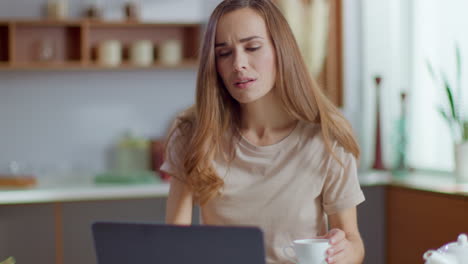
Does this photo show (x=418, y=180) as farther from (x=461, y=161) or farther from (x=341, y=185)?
(x=341, y=185)

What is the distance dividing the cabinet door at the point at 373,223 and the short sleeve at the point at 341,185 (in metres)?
1.77

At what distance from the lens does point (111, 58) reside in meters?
3.98

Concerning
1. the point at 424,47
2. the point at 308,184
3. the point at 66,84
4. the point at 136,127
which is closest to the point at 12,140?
the point at 66,84

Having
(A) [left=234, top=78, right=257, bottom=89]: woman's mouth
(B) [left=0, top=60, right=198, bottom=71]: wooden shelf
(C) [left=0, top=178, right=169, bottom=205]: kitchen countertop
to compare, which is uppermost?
(A) [left=234, top=78, right=257, bottom=89]: woman's mouth

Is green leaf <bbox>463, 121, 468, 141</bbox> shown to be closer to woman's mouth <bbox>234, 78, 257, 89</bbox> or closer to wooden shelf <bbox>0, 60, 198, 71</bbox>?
woman's mouth <bbox>234, 78, 257, 89</bbox>

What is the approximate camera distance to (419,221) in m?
3.03

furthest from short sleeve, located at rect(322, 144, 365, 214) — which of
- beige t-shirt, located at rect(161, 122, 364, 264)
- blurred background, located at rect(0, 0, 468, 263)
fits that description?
blurred background, located at rect(0, 0, 468, 263)

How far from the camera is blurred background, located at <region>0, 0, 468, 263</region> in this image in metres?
3.15

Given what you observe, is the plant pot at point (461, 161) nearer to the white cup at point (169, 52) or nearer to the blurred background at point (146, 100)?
the blurred background at point (146, 100)

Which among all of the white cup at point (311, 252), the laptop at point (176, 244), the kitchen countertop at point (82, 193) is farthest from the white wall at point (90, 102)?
the laptop at point (176, 244)

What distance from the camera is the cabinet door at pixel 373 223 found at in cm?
338

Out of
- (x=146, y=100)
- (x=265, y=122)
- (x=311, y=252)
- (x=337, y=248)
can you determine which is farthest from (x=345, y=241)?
(x=146, y=100)

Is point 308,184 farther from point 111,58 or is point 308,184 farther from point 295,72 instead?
point 111,58

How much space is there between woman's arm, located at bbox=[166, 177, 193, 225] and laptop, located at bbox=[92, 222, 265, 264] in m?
0.59
